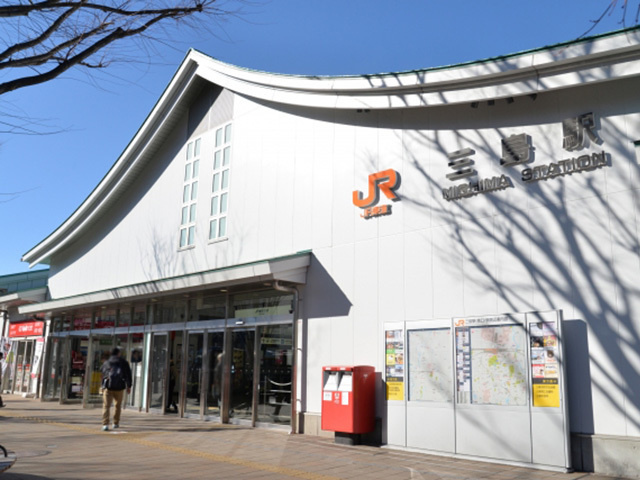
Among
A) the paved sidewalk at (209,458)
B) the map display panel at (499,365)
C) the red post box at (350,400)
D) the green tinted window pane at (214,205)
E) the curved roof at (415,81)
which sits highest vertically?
the curved roof at (415,81)

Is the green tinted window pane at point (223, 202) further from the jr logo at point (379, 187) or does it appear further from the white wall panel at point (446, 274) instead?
the white wall panel at point (446, 274)

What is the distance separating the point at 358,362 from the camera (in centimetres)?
1040

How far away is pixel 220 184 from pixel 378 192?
18.3 feet

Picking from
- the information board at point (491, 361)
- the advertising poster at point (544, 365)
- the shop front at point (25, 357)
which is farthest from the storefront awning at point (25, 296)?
A: the advertising poster at point (544, 365)

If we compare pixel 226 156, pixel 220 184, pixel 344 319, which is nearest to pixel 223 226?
pixel 220 184

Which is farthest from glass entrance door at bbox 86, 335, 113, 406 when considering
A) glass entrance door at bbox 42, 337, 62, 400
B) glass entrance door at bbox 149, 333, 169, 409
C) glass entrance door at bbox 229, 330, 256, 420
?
glass entrance door at bbox 229, 330, 256, 420

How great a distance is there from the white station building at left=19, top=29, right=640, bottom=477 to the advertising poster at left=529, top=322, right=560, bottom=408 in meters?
0.02

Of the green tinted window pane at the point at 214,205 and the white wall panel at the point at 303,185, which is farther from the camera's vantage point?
the green tinted window pane at the point at 214,205

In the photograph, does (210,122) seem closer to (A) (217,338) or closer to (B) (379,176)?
(A) (217,338)

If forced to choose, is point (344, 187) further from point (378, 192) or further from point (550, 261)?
point (550, 261)

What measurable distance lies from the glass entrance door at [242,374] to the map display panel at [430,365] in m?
4.37

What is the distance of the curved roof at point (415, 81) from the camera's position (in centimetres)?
749

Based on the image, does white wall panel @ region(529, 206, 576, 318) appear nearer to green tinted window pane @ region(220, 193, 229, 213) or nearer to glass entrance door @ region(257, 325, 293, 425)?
glass entrance door @ region(257, 325, 293, 425)

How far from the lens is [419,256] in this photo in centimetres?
969
